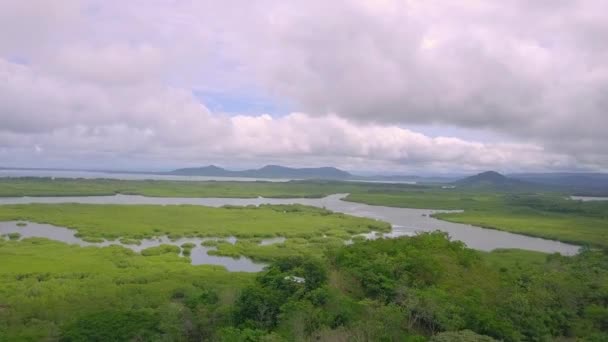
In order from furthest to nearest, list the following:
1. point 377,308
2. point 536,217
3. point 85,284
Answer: point 536,217 → point 85,284 → point 377,308

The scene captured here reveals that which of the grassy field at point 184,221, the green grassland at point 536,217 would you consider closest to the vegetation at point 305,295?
the grassy field at point 184,221

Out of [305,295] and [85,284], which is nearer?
[305,295]

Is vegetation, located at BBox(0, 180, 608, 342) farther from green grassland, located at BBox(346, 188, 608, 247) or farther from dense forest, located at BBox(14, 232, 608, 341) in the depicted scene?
green grassland, located at BBox(346, 188, 608, 247)

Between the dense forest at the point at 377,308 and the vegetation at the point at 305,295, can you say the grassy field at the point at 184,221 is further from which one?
the dense forest at the point at 377,308

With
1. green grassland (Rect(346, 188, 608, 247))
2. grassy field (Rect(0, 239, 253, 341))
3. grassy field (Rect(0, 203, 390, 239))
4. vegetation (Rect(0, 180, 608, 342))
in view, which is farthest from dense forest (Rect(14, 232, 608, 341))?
green grassland (Rect(346, 188, 608, 247))

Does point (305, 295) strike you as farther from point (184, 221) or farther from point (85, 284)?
point (184, 221)

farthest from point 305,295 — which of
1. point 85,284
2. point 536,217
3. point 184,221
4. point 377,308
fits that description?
point 536,217

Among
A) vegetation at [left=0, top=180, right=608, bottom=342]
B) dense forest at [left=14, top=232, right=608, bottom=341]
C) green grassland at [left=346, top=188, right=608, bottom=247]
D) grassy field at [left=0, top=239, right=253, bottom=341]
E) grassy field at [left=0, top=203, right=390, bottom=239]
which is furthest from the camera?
Answer: green grassland at [left=346, top=188, right=608, bottom=247]

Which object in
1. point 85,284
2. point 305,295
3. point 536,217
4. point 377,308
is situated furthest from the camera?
point 536,217

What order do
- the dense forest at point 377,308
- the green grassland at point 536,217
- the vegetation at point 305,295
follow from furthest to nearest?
the green grassland at point 536,217 < the vegetation at point 305,295 < the dense forest at point 377,308
